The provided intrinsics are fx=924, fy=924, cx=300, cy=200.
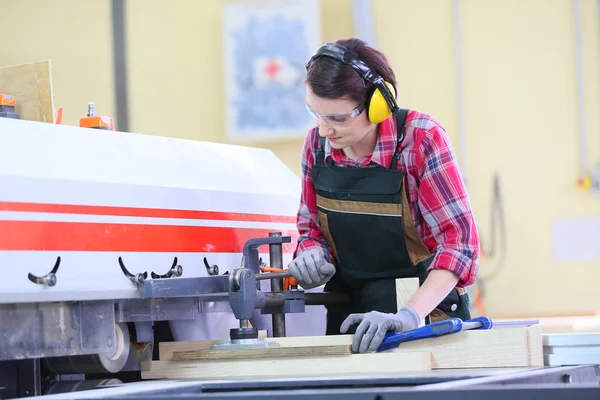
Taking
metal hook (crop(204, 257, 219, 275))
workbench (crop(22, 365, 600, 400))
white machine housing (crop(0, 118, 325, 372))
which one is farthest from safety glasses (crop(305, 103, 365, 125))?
workbench (crop(22, 365, 600, 400))

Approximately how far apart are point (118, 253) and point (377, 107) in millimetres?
611

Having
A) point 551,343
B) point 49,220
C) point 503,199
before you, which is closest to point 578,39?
point 503,199

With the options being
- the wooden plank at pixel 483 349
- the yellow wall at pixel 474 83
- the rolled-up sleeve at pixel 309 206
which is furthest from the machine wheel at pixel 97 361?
the yellow wall at pixel 474 83

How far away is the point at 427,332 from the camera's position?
5.19 ft

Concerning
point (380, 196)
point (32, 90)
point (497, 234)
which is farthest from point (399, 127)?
point (497, 234)

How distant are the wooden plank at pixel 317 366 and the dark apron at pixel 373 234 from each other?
40 centimetres

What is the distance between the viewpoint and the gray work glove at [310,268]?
6.19 feet

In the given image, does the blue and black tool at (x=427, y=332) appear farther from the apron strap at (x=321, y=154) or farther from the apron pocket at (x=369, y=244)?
the apron strap at (x=321, y=154)

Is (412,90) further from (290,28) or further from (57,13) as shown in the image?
(57,13)

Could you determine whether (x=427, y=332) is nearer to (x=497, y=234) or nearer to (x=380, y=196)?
(x=380, y=196)

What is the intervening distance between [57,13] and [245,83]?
109 centimetres

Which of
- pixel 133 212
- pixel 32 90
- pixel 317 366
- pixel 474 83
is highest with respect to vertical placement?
pixel 474 83

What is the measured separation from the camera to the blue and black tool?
1570 mm

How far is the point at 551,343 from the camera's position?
1.56m
